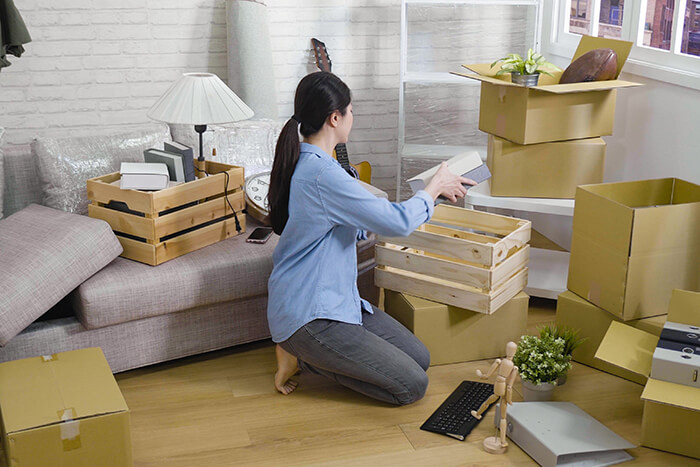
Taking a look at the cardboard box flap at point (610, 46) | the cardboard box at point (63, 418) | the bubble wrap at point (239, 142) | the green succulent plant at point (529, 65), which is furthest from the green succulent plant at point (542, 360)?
the bubble wrap at point (239, 142)

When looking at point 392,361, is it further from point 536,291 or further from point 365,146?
point 365,146

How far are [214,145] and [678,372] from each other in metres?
2.05

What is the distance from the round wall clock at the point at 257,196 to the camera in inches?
123

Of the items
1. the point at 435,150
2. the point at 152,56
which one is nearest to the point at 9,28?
the point at 152,56

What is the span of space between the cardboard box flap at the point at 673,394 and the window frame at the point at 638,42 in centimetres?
124

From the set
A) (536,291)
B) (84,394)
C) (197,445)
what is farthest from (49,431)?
(536,291)

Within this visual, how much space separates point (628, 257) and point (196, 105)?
157 centimetres

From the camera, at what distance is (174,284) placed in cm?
267

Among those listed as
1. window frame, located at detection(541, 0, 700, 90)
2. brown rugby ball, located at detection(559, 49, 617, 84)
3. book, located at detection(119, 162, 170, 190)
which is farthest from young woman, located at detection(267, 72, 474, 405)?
window frame, located at detection(541, 0, 700, 90)

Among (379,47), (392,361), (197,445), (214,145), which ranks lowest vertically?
(197,445)

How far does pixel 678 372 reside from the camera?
222 cm

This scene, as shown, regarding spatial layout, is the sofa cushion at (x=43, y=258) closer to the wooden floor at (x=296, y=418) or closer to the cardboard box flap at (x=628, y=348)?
the wooden floor at (x=296, y=418)

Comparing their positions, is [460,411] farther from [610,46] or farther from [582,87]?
[610,46]

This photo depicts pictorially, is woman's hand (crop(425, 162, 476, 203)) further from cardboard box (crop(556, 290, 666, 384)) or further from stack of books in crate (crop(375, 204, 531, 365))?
cardboard box (crop(556, 290, 666, 384))
